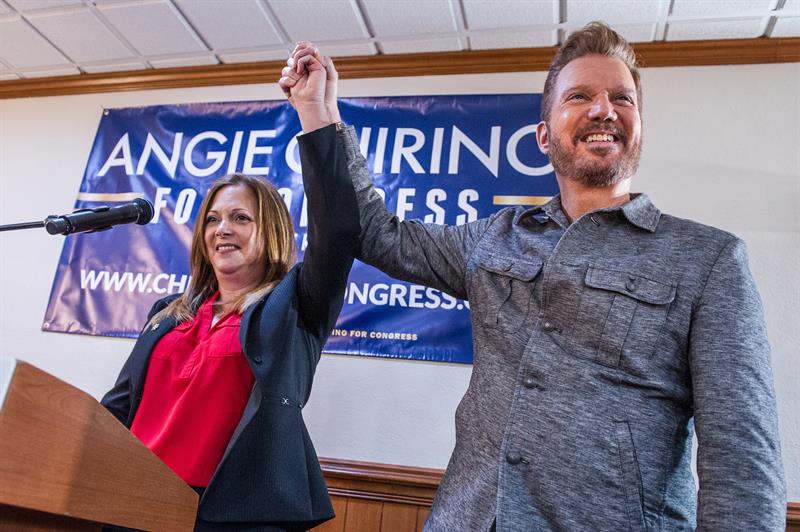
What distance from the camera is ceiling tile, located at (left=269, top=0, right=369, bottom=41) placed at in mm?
2322

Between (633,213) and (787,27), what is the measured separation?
1.67 m

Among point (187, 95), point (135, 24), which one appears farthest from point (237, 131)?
point (135, 24)

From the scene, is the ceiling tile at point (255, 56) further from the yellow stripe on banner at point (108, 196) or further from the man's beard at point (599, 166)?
the man's beard at point (599, 166)

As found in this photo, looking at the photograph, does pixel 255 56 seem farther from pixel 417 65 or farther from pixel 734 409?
pixel 734 409

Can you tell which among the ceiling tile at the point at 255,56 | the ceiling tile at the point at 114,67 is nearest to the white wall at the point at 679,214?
the ceiling tile at the point at 255,56

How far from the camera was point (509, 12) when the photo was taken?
2258mm

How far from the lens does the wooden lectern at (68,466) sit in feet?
2.01

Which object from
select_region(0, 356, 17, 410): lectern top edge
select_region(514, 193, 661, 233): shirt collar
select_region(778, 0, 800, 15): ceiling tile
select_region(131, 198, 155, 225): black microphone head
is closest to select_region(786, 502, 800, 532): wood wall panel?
select_region(514, 193, 661, 233): shirt collar

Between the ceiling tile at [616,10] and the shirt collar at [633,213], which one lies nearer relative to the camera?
the shirt collar at [633,213]

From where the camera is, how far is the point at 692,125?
88.0 inches

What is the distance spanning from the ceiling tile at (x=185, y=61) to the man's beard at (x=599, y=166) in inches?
79.7

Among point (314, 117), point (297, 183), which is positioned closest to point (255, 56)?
point (297, 183)

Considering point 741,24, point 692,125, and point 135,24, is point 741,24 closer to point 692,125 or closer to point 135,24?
point 692,125

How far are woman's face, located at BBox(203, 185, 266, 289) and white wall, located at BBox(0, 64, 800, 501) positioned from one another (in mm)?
739
